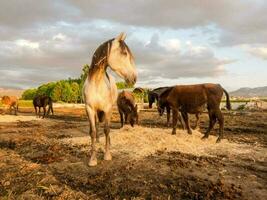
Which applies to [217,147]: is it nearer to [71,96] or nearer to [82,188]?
[82,188]

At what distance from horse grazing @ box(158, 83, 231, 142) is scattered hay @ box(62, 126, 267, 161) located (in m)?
1.00

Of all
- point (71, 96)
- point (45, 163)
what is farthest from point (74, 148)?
point (71, 96)

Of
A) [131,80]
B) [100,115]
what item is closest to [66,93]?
[100,115]

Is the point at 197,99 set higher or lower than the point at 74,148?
higher

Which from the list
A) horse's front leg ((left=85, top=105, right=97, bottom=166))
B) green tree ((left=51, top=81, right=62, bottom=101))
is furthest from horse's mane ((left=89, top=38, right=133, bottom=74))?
green tree ((left=51, top=81, right=62, bottom=101))

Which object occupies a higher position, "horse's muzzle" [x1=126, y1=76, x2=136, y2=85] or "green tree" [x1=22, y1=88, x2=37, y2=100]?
"green tree" [x1=22, y1=88, x2=37, y2=100]

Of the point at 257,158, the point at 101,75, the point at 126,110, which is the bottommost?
the point at 257,158

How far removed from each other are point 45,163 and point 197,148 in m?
5.06

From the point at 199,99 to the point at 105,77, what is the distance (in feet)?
20.0

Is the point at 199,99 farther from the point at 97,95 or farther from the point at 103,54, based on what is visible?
the point at 103,54

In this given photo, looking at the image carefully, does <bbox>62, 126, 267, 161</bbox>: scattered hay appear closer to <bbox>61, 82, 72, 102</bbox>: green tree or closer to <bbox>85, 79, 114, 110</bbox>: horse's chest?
<bbox>85, 79, 114, 110</bbox>: horse's chest

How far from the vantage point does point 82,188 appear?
667 centimetres

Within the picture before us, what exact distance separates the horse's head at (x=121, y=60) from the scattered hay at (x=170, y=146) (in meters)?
2.49

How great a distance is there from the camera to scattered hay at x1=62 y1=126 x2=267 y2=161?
10.3 metres
